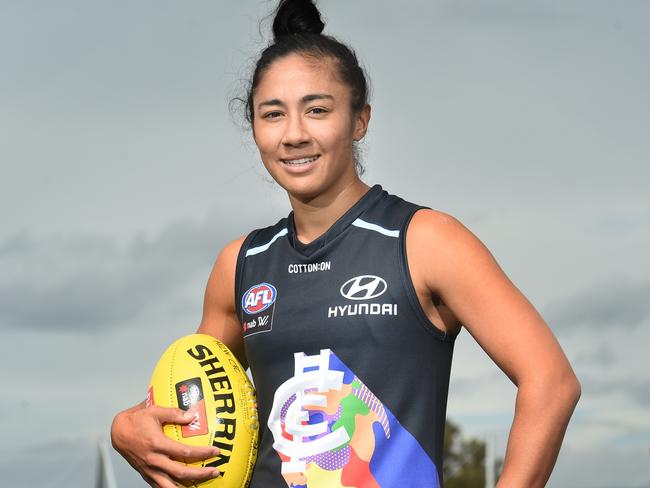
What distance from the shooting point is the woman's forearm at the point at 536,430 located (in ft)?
10.7

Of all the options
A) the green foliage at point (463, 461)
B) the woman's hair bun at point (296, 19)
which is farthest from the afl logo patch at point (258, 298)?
the green foliage at point (463, 461)

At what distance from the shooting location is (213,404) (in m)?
3.74

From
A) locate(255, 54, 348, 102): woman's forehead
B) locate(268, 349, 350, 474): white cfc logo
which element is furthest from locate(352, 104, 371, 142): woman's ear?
locate(268, 349, 350, 474): white cfc logo

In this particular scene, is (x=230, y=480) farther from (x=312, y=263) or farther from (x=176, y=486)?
(x=312, y=263)

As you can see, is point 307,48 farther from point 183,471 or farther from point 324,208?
point 183,471

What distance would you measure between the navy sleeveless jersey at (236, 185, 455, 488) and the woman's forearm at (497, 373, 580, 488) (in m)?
0.37

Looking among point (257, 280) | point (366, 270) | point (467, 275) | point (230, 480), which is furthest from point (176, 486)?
point (467, 275)

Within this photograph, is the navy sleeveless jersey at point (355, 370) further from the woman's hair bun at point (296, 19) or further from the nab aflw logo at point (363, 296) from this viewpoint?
the woman's hair bun at point (296, 19)

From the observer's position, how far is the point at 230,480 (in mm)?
3730

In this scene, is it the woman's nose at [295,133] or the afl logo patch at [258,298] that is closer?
the woman's nose at [295,133]

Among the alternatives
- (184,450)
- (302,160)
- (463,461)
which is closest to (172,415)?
(184,450)

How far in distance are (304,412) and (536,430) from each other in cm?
82

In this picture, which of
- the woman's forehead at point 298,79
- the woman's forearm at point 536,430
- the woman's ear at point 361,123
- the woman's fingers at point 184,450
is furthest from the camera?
the woman's ear at point 361,123

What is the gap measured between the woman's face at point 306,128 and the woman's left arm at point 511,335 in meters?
0.44
